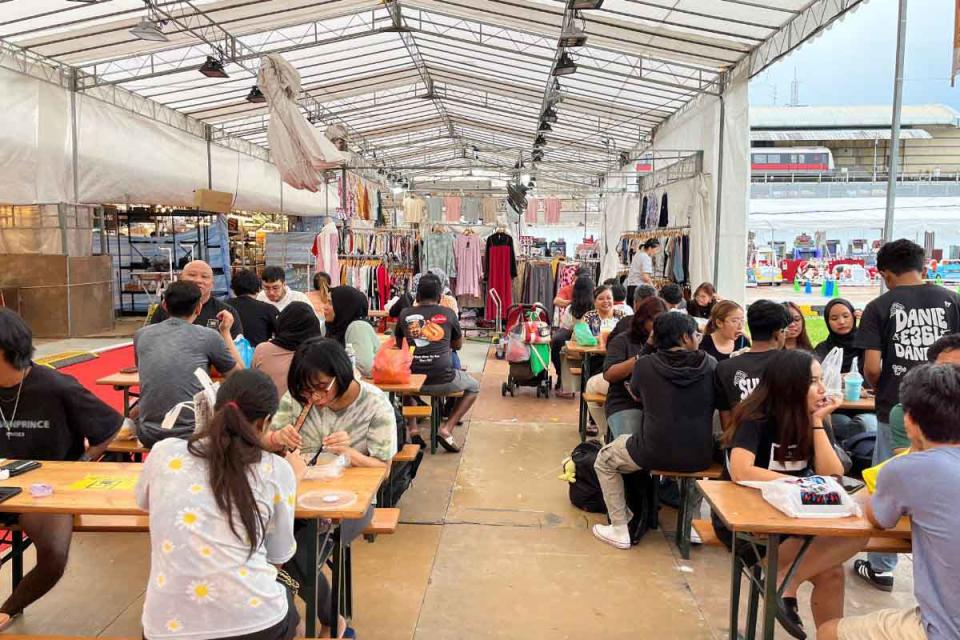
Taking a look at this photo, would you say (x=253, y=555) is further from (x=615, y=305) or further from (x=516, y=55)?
(x=516, y=55)

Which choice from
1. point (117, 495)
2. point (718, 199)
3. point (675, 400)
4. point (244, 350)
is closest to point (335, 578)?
point (117, 495)

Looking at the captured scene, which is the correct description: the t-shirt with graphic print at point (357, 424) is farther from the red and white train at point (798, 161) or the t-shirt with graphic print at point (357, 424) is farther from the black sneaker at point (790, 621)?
the red and white train at point (798, 161)

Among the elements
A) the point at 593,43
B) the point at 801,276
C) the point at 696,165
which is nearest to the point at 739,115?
the point at 696,165

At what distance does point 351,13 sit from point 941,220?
13655mm

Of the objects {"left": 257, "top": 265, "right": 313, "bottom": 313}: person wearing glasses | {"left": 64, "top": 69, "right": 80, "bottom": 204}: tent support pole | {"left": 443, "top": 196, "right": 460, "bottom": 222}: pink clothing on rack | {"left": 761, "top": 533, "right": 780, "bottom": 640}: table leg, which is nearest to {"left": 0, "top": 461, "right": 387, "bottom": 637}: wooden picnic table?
{"left": 761, "top": 533, "right": 780, "bottom": 640}: table leg

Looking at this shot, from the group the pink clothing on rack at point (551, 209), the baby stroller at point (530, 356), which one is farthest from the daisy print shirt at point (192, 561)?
the pink clothing on rack at point (551, 209)

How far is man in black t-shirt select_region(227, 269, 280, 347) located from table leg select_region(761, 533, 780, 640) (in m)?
3.92

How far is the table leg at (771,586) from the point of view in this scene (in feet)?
8.23

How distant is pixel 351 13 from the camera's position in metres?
10.2

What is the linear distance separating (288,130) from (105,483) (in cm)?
402

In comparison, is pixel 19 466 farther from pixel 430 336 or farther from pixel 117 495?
pixel 430 336

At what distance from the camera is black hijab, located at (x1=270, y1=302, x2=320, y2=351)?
159 inches

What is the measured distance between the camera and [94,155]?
34.3ft

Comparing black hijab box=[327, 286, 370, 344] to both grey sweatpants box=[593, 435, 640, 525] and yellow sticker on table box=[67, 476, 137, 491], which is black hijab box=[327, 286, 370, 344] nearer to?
grey sweatpants box=[593, 435, 640, 525]
